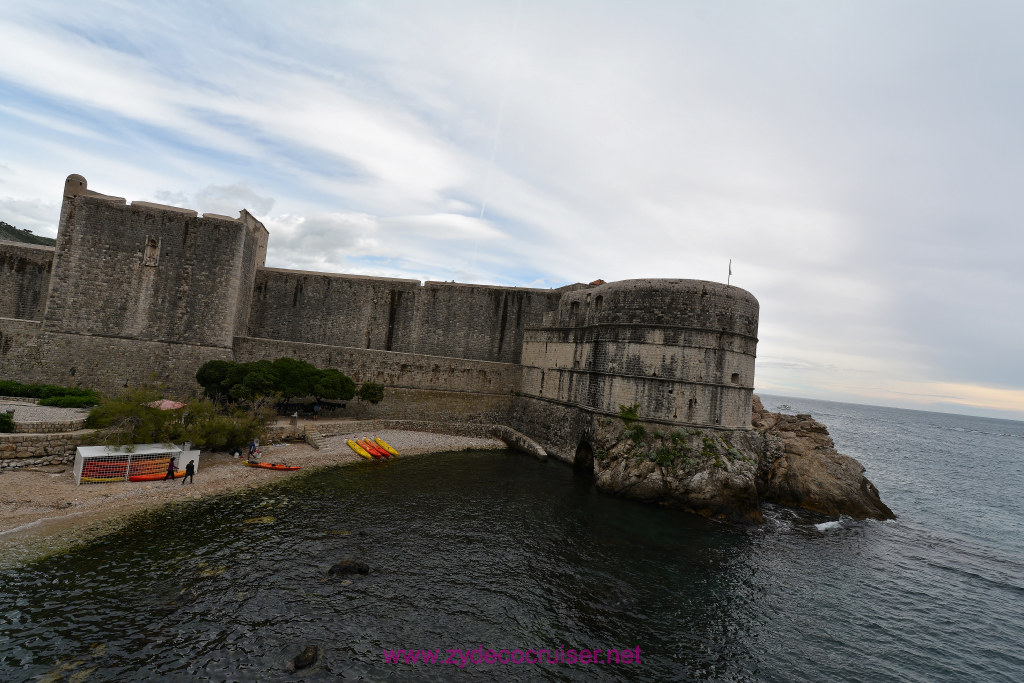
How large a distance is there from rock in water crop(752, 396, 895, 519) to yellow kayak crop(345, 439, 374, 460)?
69.3ft

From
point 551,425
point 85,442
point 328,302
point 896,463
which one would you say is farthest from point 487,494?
point 896,463

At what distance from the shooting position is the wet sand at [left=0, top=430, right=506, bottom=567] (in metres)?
13.2

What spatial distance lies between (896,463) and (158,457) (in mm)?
65970

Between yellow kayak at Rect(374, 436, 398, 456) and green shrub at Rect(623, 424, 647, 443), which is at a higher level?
green shrub at Rect(623, 424, 647, 443)

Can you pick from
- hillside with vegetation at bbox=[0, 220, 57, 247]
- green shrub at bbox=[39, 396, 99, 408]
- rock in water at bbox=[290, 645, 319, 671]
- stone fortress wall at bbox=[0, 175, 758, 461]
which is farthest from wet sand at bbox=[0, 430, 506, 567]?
hillside with vegetation at bbox=[0, 220, 57, 247]

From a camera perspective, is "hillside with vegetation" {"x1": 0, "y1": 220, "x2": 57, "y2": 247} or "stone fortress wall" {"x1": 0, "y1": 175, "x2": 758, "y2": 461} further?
"hillside with vegetation" {"x1": 0, "y1": 220, "x2": 57, "y2": 247}

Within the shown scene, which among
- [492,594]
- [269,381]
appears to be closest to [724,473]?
[492,594]

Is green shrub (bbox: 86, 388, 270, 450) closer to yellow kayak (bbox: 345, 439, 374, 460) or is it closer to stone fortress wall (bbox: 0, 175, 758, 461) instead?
yellow kayak (bbox: 345, 439, 374, 460)

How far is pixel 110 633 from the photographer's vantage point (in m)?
9.89

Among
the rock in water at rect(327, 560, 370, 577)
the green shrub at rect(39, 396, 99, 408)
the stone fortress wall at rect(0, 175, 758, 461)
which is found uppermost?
the stone fortress wall at rect(0, 175, 758, 461)

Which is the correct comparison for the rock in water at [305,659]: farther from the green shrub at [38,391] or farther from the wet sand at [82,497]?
the green shrub at [38,391]

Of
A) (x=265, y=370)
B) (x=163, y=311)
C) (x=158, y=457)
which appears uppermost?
(x=163, y=311)

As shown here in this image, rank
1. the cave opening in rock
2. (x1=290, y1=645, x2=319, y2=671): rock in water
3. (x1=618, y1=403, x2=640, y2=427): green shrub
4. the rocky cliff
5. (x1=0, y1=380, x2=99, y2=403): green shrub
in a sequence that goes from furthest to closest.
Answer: the cave opening in rock
(x1=618, y1=403, x2=640, y2=427): green shrub
(x1=0, y1=380, x2=99, y2=403): green shrub
the rocky cliff
(x1=290, y1=645, x2=319, y2=671): rock in water

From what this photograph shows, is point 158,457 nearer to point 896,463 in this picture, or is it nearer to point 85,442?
point 85,442
